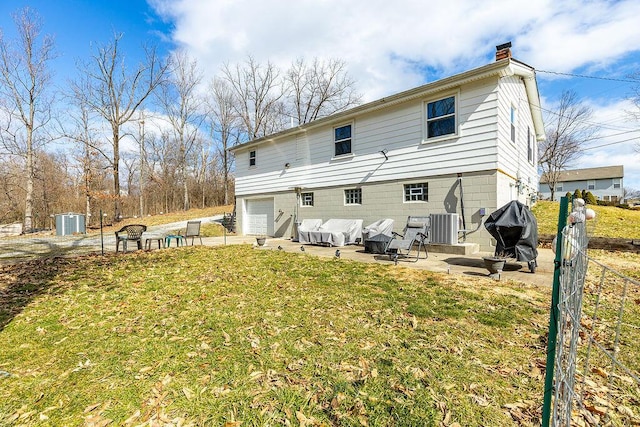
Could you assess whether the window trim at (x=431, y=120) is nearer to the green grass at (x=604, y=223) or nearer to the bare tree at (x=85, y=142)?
the green grass at (x=604, y=223)

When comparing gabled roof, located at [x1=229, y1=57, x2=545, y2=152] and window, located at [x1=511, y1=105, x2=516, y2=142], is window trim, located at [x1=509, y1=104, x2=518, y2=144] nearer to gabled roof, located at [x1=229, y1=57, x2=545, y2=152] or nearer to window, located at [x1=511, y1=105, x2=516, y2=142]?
window, located at [x1=511, y1=105, x2=516, y2=142]

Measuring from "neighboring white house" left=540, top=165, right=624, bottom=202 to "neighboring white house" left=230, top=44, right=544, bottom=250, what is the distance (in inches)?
1377

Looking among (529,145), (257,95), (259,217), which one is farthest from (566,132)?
(257,95)

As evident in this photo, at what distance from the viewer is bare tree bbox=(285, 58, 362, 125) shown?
82.8ft

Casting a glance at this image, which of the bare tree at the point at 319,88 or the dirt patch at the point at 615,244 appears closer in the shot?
the dirt patch at the point at 615,244

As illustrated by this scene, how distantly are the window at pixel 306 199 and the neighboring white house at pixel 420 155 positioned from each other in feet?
0.16

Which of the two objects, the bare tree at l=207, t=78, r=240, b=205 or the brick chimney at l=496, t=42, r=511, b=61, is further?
the bare tree at l=207, t=78, r=240, b=205

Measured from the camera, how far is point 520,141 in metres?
10.8

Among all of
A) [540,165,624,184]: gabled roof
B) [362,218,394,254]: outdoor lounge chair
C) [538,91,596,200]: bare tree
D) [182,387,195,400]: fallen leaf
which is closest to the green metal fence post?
[182,387,195,400]: fallen leaf

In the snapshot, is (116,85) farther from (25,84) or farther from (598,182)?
(598,182)

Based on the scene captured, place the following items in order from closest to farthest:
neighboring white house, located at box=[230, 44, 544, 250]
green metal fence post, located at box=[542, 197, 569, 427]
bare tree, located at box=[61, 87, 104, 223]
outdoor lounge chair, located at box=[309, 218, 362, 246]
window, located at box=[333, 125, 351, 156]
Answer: green metal fence post, located at box=[542, 197, 569, 427], neighboring white house, located at box=[230, 44, 544, 250], outdoor lounge chair, located at box=[309, 218, 362, 246], window, located at box=[333, 125, 351, 156], bare tree, located at box=[61, 87, 104, 223]

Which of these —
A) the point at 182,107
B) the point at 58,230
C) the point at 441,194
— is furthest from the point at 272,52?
the point at 441,194

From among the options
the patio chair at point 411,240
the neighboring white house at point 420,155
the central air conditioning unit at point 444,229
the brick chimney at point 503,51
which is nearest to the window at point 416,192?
the neighboring white house at point 420,155

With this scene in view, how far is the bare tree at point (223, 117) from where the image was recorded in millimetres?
28844
